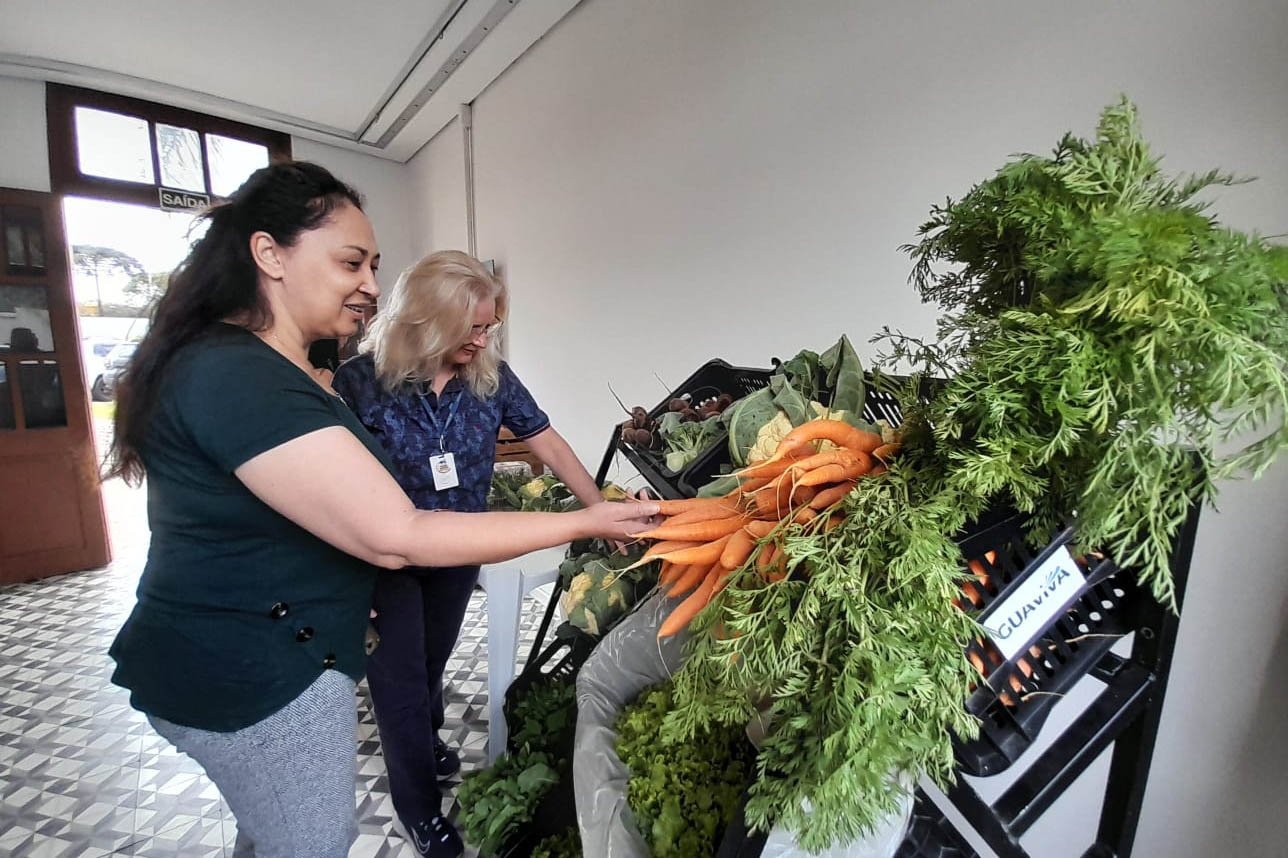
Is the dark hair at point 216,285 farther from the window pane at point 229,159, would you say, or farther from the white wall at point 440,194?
the window pane at point 229,159

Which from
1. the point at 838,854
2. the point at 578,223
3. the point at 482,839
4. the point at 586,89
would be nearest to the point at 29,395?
the point at 578,223

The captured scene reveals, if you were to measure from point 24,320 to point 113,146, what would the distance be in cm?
129

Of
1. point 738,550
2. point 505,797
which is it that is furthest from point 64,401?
point 738,550

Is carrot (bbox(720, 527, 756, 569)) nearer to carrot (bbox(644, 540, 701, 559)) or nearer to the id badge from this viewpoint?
carrot (bbox(644, 540, 701, 559))

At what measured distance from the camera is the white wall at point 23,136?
3.18 meters

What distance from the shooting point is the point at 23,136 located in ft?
10.7

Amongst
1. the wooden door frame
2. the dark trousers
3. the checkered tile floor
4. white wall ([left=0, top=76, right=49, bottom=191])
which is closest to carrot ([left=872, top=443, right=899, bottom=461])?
the dark trousers

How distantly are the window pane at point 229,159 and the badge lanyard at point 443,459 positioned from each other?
4.00 metres

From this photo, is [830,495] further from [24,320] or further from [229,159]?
[229,159]

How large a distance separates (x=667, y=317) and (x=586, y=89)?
3.94ft

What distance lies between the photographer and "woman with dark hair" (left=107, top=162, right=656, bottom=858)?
693mm

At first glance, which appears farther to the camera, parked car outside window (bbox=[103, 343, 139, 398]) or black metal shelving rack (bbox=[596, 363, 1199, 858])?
parked car outside window (bbox=[103, 343, 139, 398])

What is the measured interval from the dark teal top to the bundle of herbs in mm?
576

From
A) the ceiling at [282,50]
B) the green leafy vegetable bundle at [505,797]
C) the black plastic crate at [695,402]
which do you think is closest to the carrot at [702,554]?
the black plastic crate at [695,402]
